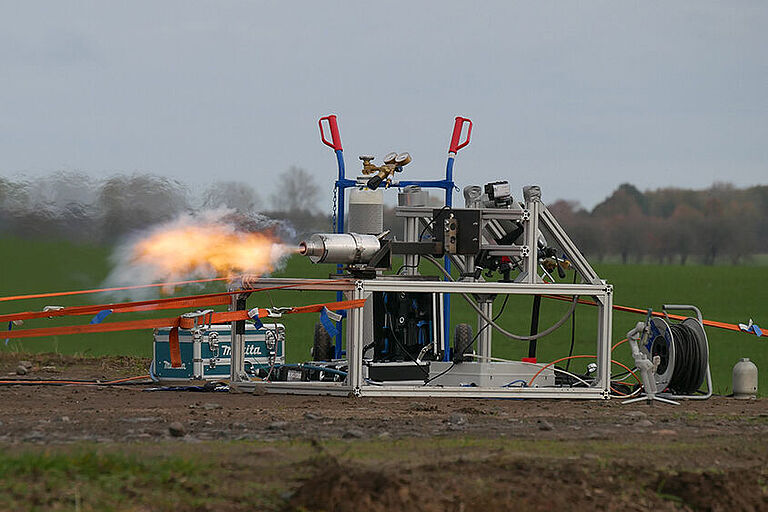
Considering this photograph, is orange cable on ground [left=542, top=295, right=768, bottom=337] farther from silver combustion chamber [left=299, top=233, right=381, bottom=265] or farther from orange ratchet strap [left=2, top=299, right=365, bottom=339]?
orange ratchet strap [left=2, top=299, right=365, bottom=339]

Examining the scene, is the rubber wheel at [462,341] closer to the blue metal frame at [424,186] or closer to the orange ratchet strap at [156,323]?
the blue metal frame at [424,186]

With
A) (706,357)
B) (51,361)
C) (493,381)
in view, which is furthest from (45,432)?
(51,361)

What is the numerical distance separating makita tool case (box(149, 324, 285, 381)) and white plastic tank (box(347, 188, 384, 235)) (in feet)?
8.11

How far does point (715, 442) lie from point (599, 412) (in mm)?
2637

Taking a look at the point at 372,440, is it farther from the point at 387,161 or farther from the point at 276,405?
the point at 387,161

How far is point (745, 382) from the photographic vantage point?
14797 millimetres

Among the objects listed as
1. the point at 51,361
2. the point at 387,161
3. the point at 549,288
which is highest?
the point at 387,161

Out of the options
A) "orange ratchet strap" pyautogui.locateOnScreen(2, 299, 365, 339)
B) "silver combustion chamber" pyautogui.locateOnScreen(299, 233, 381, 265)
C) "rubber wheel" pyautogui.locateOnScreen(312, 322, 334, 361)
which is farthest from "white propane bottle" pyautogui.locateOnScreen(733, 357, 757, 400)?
"rubber wheel" pyautogui.locateOnScreen(312, 322, 334, 361)

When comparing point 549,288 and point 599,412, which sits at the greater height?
point 549,288

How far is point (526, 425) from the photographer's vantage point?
35.2 feet

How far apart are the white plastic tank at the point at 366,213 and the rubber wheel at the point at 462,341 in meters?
1.69

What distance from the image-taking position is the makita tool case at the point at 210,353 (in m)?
16.2

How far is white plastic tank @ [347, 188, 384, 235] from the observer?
14.3 metres

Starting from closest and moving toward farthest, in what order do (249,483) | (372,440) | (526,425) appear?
(249,483), (372,440), (526,425)
